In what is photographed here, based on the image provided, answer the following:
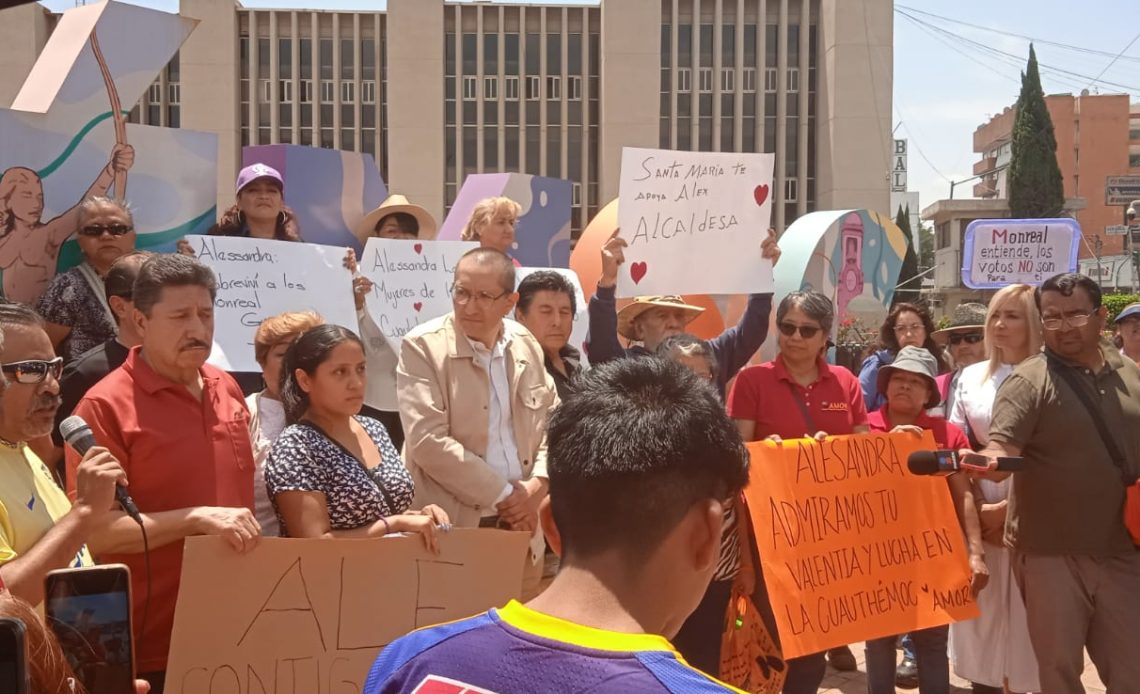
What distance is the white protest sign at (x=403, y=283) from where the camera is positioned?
5918mm

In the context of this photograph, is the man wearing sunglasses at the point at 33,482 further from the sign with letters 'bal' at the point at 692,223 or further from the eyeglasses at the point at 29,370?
the sign with letters 'bal' at the point at 692,223

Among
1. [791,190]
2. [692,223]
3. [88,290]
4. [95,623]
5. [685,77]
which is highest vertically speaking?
[685,77]

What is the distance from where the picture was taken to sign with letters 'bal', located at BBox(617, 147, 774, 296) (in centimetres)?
577

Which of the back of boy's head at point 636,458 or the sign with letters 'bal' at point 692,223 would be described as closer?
the back of boy's head at point 636,458

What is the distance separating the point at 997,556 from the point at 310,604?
3443 millimetres

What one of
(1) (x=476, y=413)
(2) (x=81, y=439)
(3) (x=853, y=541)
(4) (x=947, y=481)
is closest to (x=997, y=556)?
(4) (x=947, y=481)

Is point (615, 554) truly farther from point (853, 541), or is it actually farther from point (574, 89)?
point (574, 89)

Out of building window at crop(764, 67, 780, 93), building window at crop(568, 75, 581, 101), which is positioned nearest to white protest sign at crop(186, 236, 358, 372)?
building window at crop(568, 75, 581, 101)

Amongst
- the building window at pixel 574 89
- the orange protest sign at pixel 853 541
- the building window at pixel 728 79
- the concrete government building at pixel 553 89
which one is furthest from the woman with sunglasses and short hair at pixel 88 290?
the building window at pixel 728 79

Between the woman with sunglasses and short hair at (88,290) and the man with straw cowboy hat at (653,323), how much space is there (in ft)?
7.04

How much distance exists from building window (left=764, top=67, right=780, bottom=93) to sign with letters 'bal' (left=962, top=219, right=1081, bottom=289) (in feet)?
155

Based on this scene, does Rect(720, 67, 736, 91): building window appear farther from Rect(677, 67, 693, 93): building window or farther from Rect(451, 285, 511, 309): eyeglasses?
Rect(451, 285, 511, 309): eyeglasses

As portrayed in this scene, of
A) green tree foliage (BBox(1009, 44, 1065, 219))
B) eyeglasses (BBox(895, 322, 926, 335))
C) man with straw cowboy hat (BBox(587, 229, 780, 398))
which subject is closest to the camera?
man with straw cowboy hat (BBox(587, 229, 780, 398))

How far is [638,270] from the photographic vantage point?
5.70m
